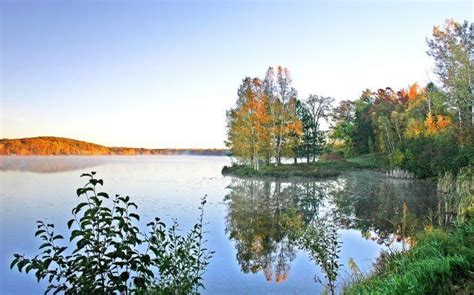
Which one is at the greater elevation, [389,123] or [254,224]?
[389,123]

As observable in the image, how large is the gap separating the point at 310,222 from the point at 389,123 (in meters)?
29.8

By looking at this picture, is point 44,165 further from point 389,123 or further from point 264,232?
point 264,232

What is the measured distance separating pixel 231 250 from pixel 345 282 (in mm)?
3118

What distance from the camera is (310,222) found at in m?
11.2

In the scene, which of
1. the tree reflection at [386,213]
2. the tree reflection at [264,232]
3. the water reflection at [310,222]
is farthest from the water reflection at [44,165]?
the tree reflection at [386,213]

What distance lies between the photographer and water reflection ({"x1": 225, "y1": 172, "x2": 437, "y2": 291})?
6.17 metres

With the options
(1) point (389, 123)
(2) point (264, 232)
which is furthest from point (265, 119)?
(2) point (264, 232)

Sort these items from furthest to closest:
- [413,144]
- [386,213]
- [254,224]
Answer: [413,144], [386,213], [254,224]

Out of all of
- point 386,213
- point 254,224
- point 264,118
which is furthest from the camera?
point 264,118

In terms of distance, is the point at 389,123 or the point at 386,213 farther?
the point at 389,123

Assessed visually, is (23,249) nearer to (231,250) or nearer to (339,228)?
(231,250)

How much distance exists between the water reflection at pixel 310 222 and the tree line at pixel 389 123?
700cm

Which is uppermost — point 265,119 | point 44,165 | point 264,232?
point 265,119

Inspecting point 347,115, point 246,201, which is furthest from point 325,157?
point 246,201
